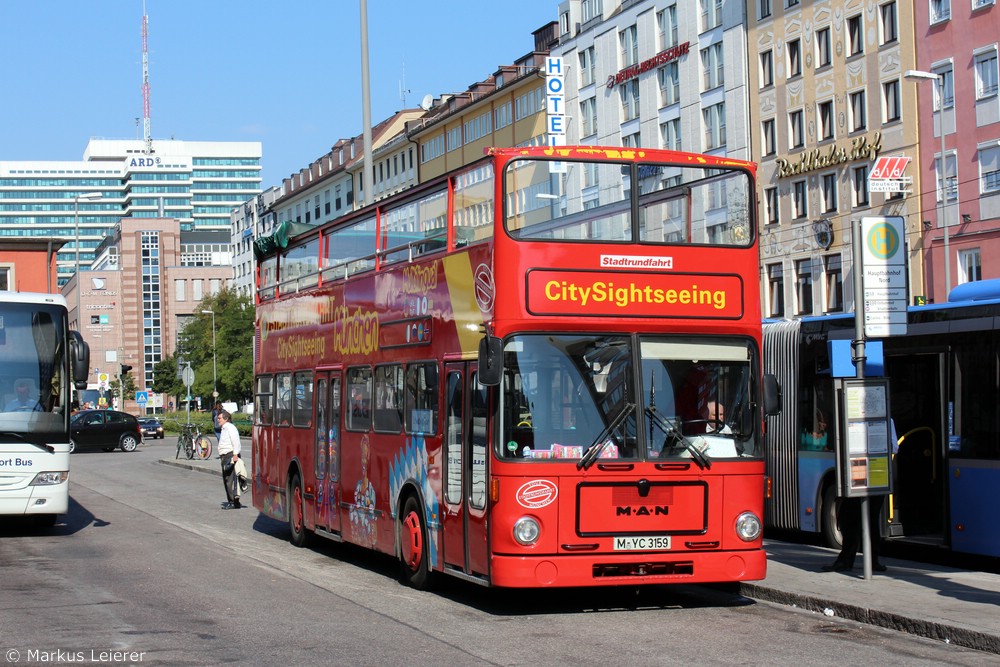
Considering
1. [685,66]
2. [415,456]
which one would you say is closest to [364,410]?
[415,456]

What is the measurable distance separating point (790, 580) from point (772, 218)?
47.0 m

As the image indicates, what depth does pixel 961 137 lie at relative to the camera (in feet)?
160

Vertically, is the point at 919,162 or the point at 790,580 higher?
the point at 919,162

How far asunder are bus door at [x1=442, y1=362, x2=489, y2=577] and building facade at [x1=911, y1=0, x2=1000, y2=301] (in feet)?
122

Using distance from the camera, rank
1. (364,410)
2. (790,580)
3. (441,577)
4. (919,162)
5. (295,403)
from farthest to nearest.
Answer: (919,162) < (295,403) < (364,410) < (441,577) < (790,580)

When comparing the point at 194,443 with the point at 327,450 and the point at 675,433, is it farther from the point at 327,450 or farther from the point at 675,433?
the point at 675,433

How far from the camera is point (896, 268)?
541 inches

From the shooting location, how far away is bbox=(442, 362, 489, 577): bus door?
11.8 m

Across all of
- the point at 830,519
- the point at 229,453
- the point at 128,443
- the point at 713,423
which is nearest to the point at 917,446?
the point at 830,519

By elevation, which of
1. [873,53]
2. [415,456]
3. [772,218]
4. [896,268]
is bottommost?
[415,456]

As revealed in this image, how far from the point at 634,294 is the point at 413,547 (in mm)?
3481

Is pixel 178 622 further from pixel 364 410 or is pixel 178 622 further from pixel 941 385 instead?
pixel 941 385

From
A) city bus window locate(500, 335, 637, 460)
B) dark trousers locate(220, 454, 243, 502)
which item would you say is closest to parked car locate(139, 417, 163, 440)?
dark trousers locate(220, 454, 243, 502)

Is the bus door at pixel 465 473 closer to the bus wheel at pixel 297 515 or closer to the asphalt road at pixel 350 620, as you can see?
the asphalt road at pixel 350 620
